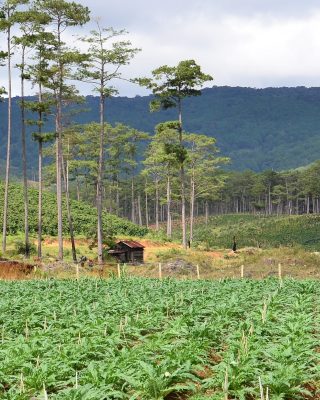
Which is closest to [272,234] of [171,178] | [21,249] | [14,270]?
[171,178]

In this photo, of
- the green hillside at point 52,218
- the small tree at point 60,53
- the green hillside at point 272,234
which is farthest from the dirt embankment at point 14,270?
the green hillside at point 272,234

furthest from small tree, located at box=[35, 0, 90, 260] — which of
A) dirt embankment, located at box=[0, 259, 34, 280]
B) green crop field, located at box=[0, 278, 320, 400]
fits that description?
green crop field, located at box=[0, 278, 320, 400]

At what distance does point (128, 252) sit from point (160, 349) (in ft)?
100

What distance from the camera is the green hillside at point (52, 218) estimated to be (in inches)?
2088

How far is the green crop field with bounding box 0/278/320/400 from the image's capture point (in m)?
7.81

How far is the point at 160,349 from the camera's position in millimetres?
9711

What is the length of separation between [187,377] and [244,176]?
12230 cm

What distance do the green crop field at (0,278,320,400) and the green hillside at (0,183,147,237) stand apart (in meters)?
37.6

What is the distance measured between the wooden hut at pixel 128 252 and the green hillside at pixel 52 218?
10.9 meters

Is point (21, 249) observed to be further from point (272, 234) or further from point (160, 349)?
point (272, 234)

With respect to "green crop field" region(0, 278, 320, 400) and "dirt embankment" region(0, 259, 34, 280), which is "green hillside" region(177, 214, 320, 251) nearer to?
"dirt embankment" region(0, 259, 34, 280)

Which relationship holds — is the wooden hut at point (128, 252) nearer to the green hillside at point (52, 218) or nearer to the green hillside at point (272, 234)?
the green hillside at point (52, 218)

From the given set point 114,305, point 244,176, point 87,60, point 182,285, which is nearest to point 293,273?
point 182,285

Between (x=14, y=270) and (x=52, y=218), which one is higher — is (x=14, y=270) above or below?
below
